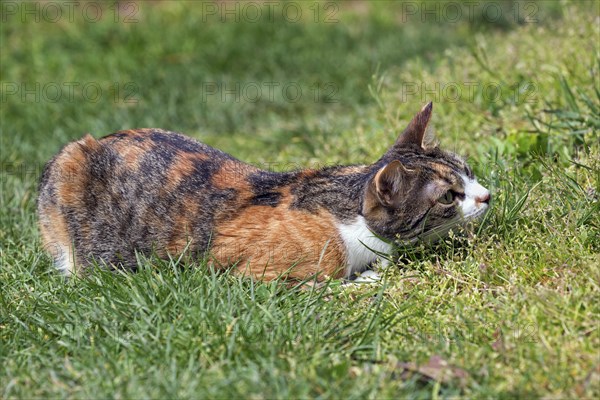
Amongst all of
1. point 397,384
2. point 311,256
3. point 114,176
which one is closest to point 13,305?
point 114,176

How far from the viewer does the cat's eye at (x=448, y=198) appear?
415 cm

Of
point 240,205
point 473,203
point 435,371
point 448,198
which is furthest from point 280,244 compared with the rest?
point 435,371

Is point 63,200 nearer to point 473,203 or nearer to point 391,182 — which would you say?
point 391,182

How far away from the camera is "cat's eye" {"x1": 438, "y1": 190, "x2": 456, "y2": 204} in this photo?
415cm

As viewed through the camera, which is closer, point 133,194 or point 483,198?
point 483,198

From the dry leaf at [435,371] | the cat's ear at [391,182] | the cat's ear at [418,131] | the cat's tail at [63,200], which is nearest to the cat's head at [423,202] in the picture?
the cat's ear at [391,182]

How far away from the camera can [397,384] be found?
3098mm

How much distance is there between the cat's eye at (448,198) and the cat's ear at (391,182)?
0.21 metres

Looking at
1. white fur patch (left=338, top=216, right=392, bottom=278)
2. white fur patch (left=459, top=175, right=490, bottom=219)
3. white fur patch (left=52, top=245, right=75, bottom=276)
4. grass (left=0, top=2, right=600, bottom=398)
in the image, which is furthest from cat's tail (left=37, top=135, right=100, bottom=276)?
white fur patch (left=459, top=175, right=490, bottom=219)

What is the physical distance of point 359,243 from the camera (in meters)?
4.21

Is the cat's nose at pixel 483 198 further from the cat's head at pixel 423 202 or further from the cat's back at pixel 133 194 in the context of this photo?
Answer: the cat's back at pixel 133 194

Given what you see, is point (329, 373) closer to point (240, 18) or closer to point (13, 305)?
point (13, 305)

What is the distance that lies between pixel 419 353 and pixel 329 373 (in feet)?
1.26

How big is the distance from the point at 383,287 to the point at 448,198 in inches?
26.9
